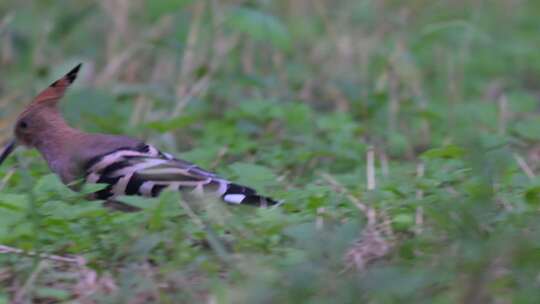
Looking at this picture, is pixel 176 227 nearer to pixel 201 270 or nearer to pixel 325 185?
pixel 201 270

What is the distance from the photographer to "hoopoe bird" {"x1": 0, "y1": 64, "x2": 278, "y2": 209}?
3535mm

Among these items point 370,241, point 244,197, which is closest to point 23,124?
point 244,197

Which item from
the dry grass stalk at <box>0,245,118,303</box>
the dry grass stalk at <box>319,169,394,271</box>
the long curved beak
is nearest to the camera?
the dry grass stalk at <box>0,245,118,303</box>

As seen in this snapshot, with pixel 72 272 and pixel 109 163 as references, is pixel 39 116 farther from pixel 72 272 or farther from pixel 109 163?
pixel 72 272

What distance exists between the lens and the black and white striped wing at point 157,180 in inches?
139

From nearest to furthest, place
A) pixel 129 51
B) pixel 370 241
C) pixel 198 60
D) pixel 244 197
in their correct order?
1. pixel 370 241
2. pixel 244 197
3. pixel 198 60
4. pixel 129 51

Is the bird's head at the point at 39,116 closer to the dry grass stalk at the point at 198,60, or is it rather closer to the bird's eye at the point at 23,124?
the bird's eye at the point at 23,124

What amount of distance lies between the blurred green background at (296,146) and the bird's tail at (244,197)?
9 cm

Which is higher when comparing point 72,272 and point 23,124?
A: point 23,124

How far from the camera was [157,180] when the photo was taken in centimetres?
353

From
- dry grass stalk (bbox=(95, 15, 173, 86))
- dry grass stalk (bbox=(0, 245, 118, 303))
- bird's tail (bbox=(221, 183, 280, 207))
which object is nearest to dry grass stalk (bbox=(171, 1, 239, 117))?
dry grass stalk (bbox=(95, 15, 173, 86))

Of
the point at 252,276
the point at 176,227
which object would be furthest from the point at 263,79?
the point at 252,276

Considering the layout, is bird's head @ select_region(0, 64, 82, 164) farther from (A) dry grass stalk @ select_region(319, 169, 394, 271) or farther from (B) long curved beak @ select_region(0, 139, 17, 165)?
(A) dry grass stalk @ select_region(319, 169, 394, 271)

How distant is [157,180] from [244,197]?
282mm
